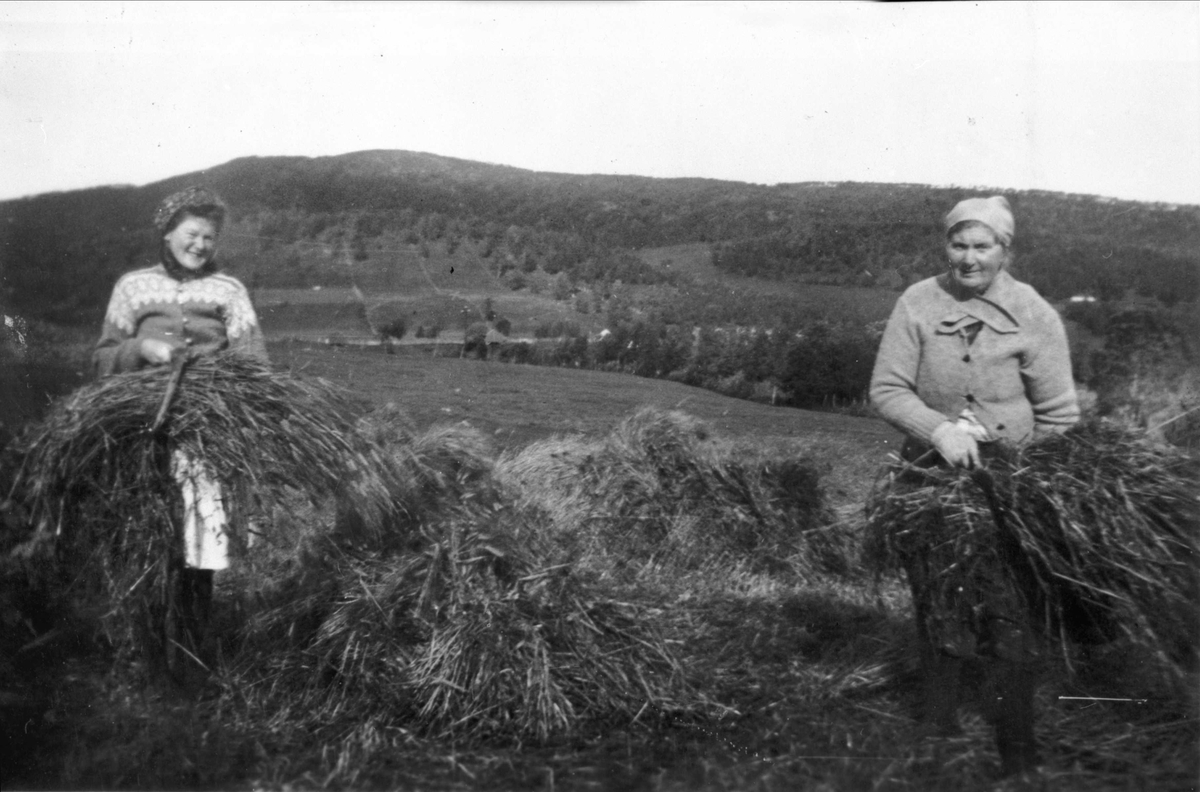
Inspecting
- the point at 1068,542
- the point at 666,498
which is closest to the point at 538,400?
the point at 666,498

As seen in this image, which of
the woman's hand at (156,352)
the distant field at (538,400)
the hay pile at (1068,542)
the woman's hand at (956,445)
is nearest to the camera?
the hay pile at (1068,542)

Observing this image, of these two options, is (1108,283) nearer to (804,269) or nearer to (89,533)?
(804,269)

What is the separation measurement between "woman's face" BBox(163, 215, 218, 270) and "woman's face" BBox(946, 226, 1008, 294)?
3.05 meters

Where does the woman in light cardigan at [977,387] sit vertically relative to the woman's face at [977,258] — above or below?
below

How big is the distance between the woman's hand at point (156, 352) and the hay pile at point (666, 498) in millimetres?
1429

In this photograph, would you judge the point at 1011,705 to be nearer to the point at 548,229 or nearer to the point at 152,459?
the point at 548,229

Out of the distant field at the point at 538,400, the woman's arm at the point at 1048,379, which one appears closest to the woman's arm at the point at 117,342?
the distant field at the point at 538,400

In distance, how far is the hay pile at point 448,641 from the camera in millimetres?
3600

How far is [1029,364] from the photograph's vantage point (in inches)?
147

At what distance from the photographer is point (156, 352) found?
385cm

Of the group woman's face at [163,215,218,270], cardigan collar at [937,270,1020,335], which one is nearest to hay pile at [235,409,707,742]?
woman's face at [163,215,218,270]

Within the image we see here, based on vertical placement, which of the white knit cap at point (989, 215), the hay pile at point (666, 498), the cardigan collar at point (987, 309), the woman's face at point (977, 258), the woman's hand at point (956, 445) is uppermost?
the white knit cap at point (989, 215)

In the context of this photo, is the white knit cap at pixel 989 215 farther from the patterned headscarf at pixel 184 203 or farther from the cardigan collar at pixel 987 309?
the patterned headscarf at pixel 184 203

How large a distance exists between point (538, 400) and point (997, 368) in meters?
1.93
